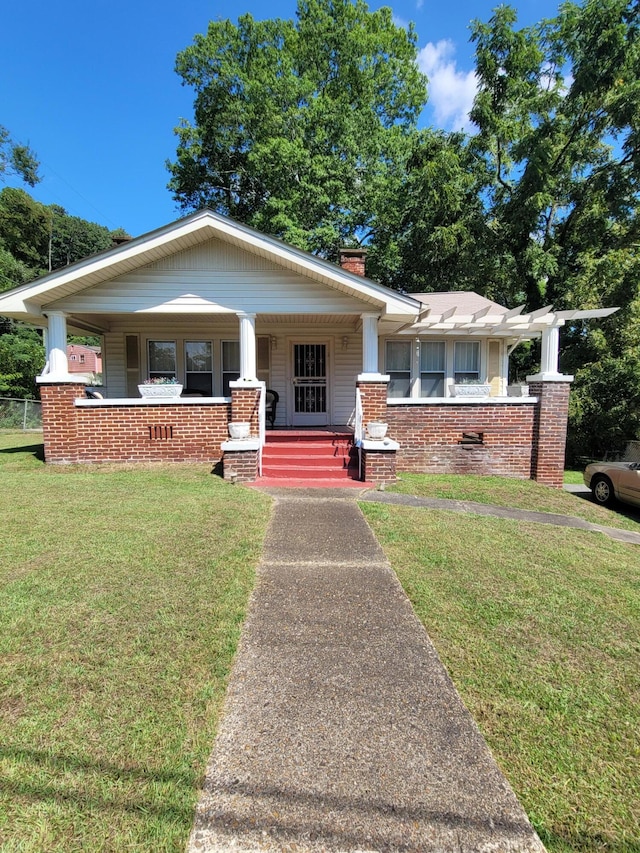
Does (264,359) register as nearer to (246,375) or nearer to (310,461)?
(246,375)

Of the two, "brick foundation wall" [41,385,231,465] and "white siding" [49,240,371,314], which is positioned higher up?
"white siding" [49,240,371,314]

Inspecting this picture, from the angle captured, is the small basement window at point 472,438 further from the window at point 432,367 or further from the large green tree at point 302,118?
the large green tree at point 302,118

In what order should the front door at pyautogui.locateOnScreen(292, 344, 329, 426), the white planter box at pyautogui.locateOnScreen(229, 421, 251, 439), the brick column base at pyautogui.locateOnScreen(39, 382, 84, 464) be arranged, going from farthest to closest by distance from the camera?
the front door at pyautogui.locateOnScreen(292, 344, 329, 426) → the brick column base at pyautogui.locateOnScreen(39, 382, 84, 464) → the white planter box at pyautogui.locateOnScreen(229, 421, 251, 439)

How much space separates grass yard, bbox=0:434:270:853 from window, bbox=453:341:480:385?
8.04m

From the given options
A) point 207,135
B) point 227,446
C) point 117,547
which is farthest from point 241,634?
point 207,135

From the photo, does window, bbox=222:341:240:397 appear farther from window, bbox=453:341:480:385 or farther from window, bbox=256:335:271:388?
window, bbox=453:341:480:385

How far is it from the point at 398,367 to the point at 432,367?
0.88m

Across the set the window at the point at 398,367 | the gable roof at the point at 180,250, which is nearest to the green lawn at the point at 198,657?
the gable roof at the point at 180,250

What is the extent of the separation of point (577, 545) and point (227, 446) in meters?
5.12

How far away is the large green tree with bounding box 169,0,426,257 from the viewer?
19828mm

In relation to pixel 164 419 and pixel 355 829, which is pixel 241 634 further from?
pixel 164 419

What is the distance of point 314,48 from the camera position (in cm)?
2280

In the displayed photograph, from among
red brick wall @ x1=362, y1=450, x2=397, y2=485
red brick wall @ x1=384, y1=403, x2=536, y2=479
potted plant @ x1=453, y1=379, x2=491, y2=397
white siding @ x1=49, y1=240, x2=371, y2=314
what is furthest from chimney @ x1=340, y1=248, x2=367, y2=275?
red brick wall @ x1=362, y1=450, x2=397, y2=485

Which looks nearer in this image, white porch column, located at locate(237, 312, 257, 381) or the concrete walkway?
the concrete walkway
